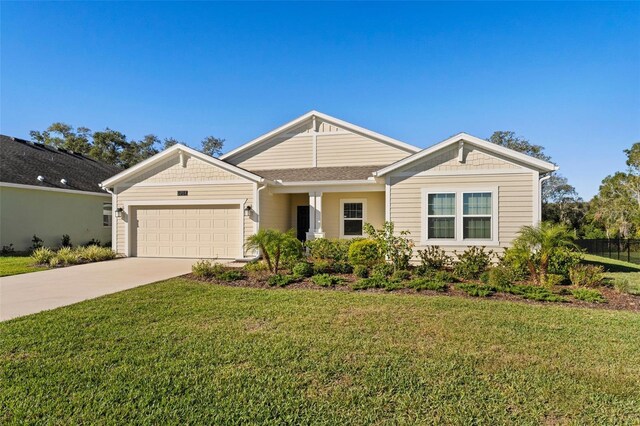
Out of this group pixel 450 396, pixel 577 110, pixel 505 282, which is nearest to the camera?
pixel 450 396

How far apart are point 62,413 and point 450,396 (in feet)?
10.7

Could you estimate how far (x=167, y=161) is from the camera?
12742mm

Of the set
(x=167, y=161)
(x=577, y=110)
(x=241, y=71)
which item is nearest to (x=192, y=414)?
(x=167, y=161)

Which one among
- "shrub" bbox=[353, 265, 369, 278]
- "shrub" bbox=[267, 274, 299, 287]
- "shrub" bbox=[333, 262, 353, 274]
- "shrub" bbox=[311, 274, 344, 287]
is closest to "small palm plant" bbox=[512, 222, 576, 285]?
"shrub" bbox=[353, 265, 369, 278]

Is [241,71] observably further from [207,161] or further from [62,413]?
[62,413]

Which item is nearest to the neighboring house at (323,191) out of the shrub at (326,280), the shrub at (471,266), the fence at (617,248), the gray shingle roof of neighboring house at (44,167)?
the shrub at (471,266)

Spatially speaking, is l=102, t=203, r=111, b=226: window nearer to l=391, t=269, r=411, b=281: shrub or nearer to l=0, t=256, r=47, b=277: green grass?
l=0, t=256, r=47, b=277: green grass

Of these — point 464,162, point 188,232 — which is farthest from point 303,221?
point 464,162

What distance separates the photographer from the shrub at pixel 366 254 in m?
9.32

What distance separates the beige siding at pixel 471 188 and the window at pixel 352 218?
9.93 feet

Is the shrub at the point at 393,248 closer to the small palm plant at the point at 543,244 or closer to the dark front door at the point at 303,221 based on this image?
the small palm plant at the point at 543,244

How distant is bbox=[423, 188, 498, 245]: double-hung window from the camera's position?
32.6 ft

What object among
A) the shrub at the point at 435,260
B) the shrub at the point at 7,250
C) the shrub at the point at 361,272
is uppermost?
the shrub at the point at 435,260

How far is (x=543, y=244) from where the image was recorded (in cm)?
736
